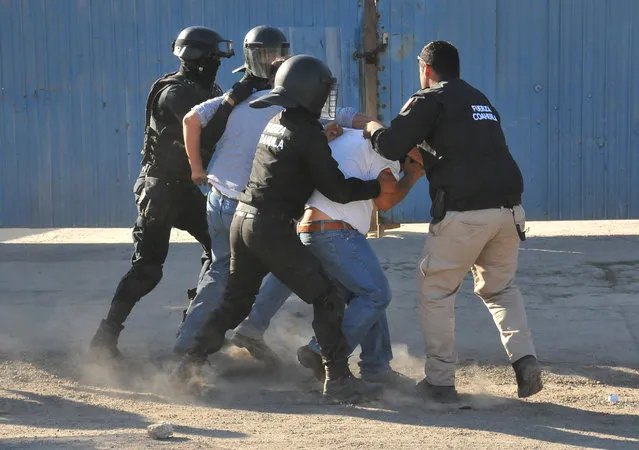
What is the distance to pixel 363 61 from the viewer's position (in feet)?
32.2

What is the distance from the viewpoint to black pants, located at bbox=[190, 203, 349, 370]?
17.6 feet

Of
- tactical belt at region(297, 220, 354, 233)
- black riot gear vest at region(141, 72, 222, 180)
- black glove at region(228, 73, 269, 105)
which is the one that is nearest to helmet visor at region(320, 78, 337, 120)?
black glove at region(228, 73, 269, 105)

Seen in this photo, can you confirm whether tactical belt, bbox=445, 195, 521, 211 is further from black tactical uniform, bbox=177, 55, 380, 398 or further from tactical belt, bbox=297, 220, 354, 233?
tactical belt, bbox=297, 220, 354, 233

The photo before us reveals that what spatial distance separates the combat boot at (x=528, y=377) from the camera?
5367 mm

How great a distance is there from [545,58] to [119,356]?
17.3 feet

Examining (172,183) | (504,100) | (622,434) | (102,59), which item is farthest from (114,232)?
(622,434)

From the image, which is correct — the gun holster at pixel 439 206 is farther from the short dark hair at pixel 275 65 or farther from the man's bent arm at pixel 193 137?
the man's bent arm at pixel 193 137

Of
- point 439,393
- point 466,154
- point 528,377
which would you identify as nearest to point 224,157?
point 466,154

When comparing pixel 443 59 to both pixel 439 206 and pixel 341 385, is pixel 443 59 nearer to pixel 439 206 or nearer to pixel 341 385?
pixel 439 206

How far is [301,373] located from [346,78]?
423 cm

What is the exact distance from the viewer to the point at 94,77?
10008mm

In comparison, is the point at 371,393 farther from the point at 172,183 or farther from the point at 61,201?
the point at 61,201

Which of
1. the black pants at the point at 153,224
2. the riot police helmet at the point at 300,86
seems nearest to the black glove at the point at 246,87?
the riot police helmet at the point at 300,86

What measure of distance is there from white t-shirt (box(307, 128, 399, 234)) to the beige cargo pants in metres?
0.39
